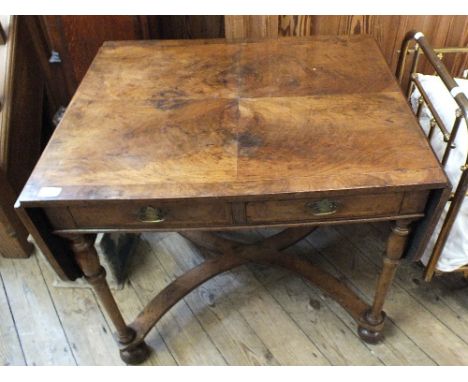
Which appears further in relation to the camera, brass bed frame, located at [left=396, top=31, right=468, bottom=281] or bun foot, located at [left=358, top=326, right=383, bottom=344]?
bun foot, located at [left=358, top=326, right=383, bottom=344]

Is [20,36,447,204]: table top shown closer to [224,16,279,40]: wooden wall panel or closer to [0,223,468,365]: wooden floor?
[224,16,279,40]: wooden wall panel

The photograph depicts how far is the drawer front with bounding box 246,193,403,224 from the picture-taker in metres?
0.84

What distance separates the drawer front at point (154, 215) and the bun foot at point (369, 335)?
2.25 feet

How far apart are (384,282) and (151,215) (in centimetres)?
64

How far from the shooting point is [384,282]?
108 centimetres

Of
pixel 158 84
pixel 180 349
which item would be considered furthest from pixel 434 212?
pixel 180 349

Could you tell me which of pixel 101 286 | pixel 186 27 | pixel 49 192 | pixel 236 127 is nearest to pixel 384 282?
pixel 236 127

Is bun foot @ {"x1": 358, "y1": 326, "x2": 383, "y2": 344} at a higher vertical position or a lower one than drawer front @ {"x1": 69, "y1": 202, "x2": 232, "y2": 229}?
lower

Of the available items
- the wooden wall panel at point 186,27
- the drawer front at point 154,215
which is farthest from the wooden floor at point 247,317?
the wooden wall panel at point 186,27

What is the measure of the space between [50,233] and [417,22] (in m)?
1.30

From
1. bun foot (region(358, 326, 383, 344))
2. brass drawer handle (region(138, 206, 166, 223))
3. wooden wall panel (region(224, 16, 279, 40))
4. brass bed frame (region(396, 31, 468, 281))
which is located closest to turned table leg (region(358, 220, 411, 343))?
bun foot (region(358, 326, 383, 344))

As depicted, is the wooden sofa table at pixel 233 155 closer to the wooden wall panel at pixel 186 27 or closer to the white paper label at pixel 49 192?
the white paper label at pixel 49 192

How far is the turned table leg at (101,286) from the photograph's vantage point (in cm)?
95
